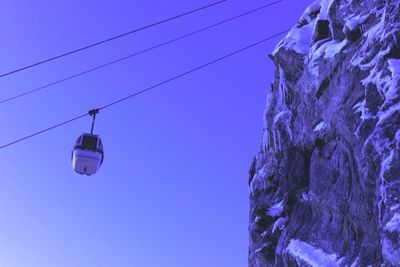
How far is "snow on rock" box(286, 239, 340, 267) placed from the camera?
20484 millimetres

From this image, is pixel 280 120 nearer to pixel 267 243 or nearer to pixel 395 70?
pixel 267 243

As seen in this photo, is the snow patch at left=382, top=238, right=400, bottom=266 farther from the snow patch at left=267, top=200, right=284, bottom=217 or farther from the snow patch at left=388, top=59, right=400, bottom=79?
the snow patch at left=267, top=200, right=284, bottom=217

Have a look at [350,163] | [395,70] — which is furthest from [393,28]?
[350,163]

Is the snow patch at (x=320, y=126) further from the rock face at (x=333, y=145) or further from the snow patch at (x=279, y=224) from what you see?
the snow patch at (x=279, y=224)

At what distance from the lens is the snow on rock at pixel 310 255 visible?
20.5m

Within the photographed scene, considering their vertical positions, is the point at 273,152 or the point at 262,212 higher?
the point at 273,152

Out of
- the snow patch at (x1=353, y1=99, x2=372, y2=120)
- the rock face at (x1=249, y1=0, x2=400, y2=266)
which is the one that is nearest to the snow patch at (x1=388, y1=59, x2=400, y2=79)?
the rock face at (x1=249, y1=0, x2=400, y2=266)

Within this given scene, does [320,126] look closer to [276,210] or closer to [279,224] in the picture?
[279,224]

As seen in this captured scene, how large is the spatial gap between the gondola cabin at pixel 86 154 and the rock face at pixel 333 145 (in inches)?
300

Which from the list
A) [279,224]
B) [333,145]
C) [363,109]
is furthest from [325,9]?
[279,224]

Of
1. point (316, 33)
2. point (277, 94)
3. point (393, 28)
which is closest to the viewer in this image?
point (393, 28)

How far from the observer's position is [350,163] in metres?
20.1

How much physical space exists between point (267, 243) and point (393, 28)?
12.1 metres

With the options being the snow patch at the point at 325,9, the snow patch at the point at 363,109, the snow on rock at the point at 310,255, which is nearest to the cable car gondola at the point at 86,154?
the snow on rock at the point at 310,255
